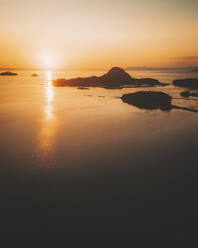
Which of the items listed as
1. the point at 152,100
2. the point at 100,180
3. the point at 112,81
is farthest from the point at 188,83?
the point at 100,180

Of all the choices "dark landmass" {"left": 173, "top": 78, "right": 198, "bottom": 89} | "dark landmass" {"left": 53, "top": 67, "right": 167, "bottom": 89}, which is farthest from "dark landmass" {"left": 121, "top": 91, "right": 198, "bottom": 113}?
"dark landmass" {"left": 53, "top": 67, "right": 167, "bottom": 89}

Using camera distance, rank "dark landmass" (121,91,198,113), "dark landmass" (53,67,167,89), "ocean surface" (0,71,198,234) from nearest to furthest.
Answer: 1. "ocean surface" (0,71,198,234)
2. "dark landmass" (121,91,198,113)
3. "dark landmass" (53,67,167,89)

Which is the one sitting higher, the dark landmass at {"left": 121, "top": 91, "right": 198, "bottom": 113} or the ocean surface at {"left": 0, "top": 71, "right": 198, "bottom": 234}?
the dark landmass at {"left": 121, "top": 91, "right": 198, "bottom": 113}

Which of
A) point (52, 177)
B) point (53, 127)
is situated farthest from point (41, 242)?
point (53, 127)

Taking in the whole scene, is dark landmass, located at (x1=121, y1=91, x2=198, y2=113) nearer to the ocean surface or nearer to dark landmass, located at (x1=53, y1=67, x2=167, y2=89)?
the ocean surface

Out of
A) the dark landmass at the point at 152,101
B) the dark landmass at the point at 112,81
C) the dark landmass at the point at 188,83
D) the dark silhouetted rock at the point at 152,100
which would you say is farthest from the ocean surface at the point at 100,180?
the dark landmass at the point at 112,81

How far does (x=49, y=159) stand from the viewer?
14898 millimetres

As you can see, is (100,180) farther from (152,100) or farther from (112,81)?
(112,81)

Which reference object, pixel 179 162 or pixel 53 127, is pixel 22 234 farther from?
pixel 53 127

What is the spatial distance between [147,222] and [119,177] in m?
4.01

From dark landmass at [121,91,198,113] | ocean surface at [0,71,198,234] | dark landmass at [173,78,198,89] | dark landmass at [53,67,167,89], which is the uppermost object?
dark landmass at [53,67,167,89]

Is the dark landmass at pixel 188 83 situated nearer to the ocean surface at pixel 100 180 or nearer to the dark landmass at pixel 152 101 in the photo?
the dark landmass at pixel 152 101

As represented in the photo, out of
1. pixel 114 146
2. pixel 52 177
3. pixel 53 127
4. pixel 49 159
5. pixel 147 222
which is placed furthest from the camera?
pixel 53 127

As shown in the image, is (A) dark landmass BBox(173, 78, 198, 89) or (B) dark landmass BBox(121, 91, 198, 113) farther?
(A) dark landmass BBox(173, 78, 198, 89)
